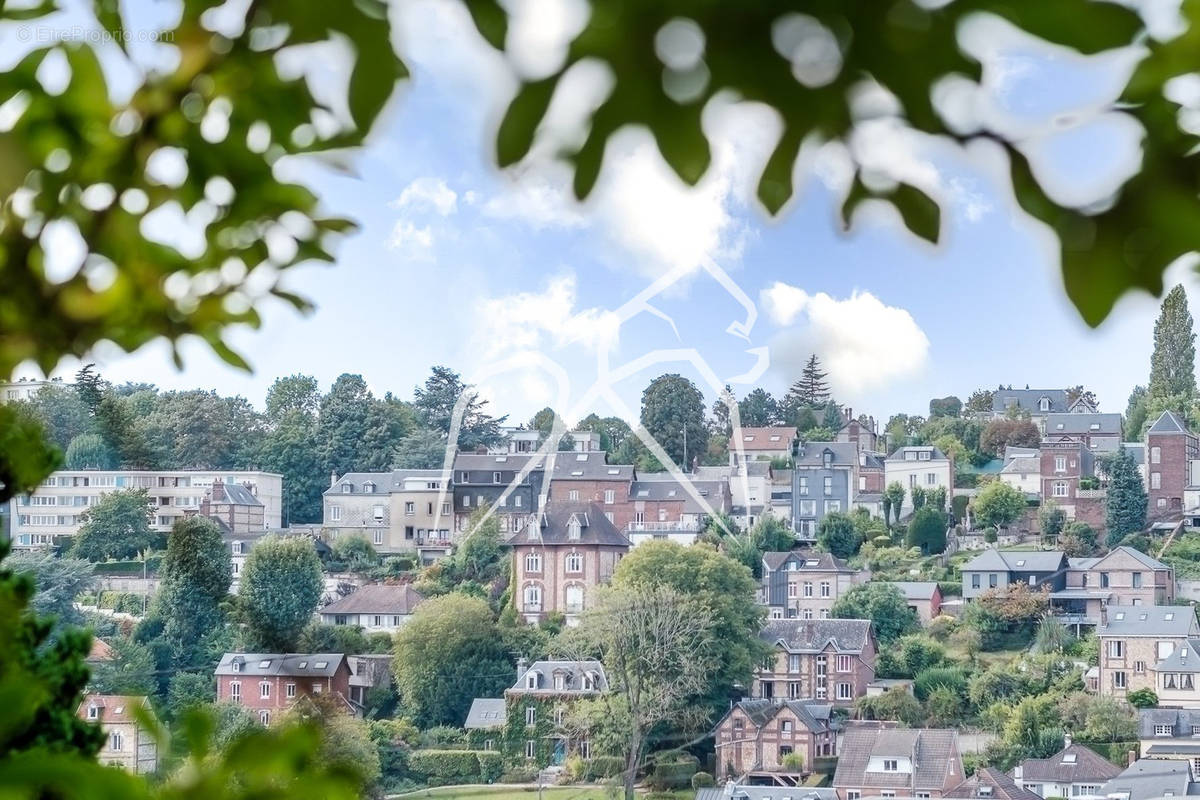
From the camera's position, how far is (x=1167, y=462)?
38.3 feet

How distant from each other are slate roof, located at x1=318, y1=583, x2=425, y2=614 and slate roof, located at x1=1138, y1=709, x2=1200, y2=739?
18.6 feet

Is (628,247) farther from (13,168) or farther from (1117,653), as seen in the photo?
(13,168)

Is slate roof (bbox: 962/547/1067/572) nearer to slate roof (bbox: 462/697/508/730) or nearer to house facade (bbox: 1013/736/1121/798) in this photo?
house facade (bbox: 1013/736/1121/798)

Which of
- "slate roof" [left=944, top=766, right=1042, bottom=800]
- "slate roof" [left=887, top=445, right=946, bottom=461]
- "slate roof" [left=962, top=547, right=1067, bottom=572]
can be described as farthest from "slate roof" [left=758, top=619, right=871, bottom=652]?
"slate roof" [left=887, top=445, right=946, bottom=461]

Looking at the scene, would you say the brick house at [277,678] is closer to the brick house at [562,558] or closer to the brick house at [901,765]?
the brick house at [562,558]

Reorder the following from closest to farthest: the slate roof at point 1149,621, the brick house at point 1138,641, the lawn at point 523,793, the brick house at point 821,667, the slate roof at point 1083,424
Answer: the lawn at point 523,793 < the brick house at point 1138,641 < the slate roof at point 1149,621 < the brick house at point 821,667 < the slate roof at point 1083,424

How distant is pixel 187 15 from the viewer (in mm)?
436

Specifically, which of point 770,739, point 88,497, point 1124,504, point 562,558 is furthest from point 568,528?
point 1124,504

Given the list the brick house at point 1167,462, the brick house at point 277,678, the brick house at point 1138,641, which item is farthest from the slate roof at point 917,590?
the brick house at point 277,678

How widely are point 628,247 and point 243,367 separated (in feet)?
39.1

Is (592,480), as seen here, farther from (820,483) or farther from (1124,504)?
(1124,504)

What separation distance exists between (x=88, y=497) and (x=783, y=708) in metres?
5.61

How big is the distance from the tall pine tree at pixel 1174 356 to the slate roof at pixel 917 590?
10.8 feet

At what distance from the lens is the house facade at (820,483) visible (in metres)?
12.0
